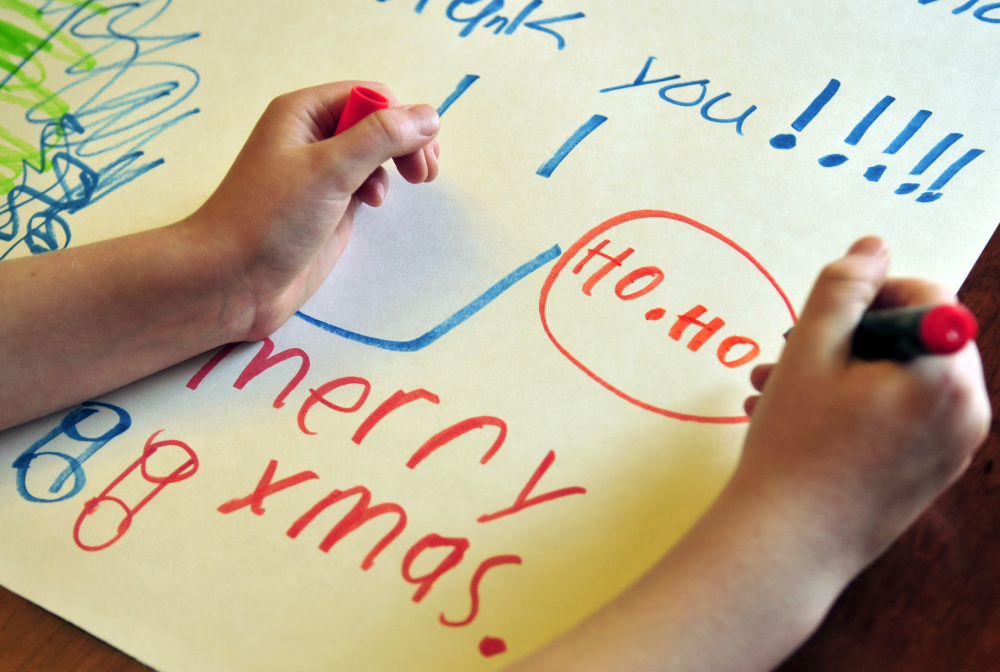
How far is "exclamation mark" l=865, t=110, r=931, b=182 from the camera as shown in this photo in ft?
1.82

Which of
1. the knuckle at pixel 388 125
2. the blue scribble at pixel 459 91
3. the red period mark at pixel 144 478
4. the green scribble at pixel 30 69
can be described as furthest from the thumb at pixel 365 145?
the green scribble at pixel 30 69

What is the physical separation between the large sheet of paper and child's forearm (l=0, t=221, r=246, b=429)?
21 millimetres

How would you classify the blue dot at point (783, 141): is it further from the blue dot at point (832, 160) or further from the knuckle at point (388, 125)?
the knuckle at point (388, 125)

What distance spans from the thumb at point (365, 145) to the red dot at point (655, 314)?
21cm

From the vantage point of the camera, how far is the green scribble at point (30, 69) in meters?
0.67

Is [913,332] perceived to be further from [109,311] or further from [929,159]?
[109,311]

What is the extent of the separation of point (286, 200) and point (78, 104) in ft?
1.07

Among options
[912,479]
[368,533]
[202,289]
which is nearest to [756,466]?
[912,479]

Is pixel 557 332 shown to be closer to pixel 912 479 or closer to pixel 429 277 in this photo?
pixel 429 277

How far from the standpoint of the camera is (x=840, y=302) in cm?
39

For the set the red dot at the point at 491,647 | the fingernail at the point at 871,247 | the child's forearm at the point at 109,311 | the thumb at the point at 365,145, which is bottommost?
the child's forearm at the point at 109,311

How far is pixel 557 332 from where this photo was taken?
52 cm

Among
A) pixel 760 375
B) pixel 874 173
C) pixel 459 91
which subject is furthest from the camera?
pixel 459 91

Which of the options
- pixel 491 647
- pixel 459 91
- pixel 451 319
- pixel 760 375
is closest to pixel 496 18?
pixel 459 91
